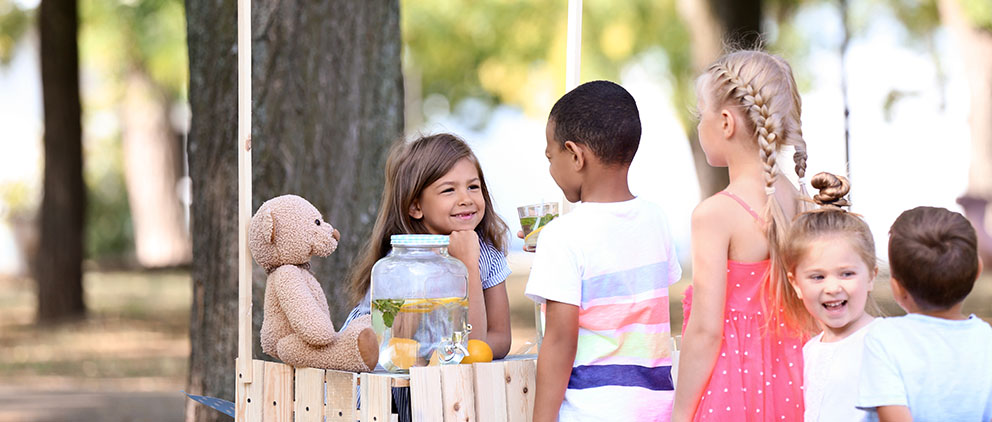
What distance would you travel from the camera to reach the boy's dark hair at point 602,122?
2.68 metres

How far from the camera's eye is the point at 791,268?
262 centimetres

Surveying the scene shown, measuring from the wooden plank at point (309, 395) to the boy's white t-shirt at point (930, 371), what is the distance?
1.36m

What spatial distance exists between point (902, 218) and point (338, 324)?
112 inches

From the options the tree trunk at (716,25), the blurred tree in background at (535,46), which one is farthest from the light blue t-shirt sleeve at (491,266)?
the blurred tree in background at (535,46)

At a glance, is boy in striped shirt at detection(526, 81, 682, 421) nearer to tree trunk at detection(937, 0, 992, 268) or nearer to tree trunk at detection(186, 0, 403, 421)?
tree trunk at detection(186, 0, 403, 421)

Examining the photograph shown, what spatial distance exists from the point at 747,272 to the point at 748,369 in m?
0.24

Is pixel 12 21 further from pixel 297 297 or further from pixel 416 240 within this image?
pixel 416 240

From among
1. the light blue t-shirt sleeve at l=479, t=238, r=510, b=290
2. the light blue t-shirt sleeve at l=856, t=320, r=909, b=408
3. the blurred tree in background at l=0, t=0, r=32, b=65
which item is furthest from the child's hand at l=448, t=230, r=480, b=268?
the blurred tree in background at l=0, t=0, r=32, b=65

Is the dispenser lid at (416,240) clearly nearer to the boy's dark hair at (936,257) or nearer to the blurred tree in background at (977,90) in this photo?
the boy's dark hair at (936,257)

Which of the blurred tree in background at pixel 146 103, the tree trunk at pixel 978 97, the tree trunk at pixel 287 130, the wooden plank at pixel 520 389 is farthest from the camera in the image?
the blurred tree in background at pixel 146 103

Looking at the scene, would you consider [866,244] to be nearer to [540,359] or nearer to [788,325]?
[788,325]

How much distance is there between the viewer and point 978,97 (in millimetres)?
12898

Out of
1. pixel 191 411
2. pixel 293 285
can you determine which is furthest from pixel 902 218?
pixel 191 411

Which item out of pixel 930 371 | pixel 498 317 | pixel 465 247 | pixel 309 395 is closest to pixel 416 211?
pixel 465 247
